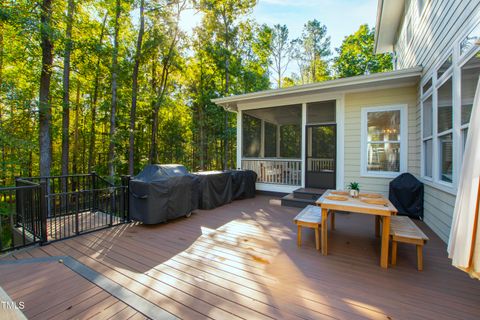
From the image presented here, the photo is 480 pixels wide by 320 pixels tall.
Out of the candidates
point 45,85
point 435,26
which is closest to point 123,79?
point 45,85

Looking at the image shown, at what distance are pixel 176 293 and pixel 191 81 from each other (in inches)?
479

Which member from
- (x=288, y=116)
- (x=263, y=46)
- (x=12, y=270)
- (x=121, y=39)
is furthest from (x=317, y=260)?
(x=263, y=46)

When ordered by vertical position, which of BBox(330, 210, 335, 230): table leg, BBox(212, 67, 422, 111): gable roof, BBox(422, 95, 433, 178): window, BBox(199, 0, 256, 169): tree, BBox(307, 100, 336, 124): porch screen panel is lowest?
BBox(330, 210, 335, 230): table leg

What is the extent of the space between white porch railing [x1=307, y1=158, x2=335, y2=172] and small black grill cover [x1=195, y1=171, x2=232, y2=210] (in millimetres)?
2513

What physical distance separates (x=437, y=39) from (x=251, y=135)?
5.60m

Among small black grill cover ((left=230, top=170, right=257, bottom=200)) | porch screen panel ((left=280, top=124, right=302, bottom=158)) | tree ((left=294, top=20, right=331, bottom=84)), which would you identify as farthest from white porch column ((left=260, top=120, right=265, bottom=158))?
tree ((left=294, top=20, right=331, bottom=84))

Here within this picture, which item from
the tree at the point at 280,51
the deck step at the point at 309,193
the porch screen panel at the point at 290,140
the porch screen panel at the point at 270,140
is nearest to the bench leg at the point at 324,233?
the deck step at the point at 309,193

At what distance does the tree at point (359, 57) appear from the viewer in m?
16.2

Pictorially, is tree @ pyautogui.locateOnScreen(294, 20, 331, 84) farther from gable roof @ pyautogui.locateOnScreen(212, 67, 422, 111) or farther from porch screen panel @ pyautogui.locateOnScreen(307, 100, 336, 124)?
gable roof @ pyautogui.locateOnScreen(212, 67, 422, 111)

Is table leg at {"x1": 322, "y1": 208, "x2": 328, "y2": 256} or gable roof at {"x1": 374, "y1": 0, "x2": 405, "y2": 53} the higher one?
gable roof at {"x1": 374, "y1": 0, "x2": 405, "y2": 53}

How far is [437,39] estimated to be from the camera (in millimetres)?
3799

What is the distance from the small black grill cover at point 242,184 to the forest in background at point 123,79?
510 centimetres

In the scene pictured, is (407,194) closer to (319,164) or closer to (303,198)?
(303,198)

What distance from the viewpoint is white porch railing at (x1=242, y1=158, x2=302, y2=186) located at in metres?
6.96
